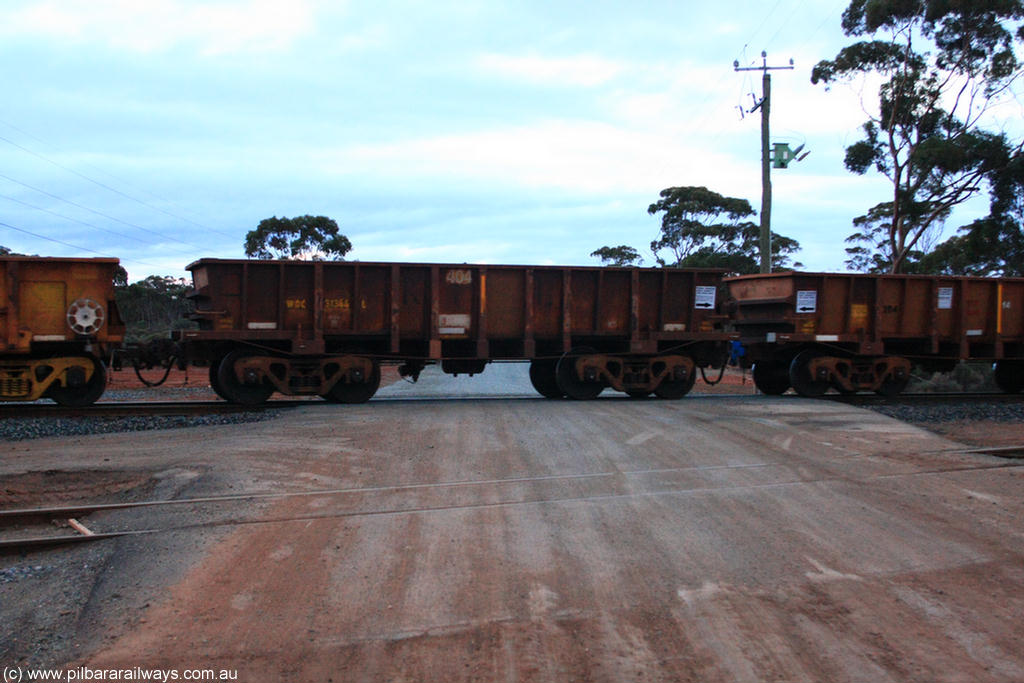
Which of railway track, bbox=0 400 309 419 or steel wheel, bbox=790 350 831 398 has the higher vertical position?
steel wheel, bbox=790 350 831 398

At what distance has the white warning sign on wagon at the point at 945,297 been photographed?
1596 cm

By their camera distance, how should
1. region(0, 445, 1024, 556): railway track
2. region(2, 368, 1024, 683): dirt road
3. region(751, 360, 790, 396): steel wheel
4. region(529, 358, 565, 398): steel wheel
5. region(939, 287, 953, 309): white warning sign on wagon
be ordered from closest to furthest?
region(2, 368, 1024, 683): dirt road
region(0, 445, 1024, 556): railway track
region(529, 358, 565, 398): steel wheel
region(939, 287, 953, 309): white warning sign on wagon
region(751, 360, 790, 396): steel wheel

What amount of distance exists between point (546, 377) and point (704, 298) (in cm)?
350

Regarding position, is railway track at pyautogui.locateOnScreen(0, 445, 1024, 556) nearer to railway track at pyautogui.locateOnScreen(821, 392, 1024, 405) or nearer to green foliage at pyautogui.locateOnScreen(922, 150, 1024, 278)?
railway track at pyautogui.locateOnScreen(821, 392, 1024, 405)

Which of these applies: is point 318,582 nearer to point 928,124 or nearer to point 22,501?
point 22,501

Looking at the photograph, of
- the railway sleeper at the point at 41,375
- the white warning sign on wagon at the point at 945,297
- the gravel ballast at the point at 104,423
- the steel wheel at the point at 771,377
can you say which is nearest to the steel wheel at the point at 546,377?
the steel wheel at the point at 771,377

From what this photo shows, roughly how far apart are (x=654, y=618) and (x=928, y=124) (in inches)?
1218

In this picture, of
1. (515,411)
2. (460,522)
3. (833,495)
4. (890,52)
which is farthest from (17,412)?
(890,52)

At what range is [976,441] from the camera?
986 centimetres

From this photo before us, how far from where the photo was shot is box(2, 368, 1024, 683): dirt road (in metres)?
3.98

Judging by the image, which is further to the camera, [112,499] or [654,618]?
[112,499]

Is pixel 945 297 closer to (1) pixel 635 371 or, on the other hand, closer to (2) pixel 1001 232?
(1) pixel 635 371

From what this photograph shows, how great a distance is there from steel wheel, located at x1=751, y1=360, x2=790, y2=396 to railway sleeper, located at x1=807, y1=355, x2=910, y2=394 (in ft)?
3.35

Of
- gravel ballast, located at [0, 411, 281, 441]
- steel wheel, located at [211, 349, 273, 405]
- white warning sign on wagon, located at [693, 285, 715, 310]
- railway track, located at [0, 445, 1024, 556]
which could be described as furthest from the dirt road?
white warning sign on wagon, located at [693, 285, 715, 310]
